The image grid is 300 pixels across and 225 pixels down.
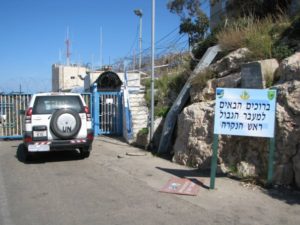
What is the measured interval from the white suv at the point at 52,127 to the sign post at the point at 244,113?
4217 mm

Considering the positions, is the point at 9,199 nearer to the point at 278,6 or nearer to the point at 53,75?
the point at 278,6

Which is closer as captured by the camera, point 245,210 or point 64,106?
point 245,210

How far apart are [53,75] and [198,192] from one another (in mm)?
66566

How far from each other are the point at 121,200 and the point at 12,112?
11.0 metres

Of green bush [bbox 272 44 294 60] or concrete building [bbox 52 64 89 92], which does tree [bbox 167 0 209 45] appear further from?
concrete building [bbox 52 64 89 92]

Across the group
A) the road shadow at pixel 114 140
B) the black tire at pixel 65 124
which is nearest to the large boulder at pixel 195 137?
the black tire at pixel 65 124

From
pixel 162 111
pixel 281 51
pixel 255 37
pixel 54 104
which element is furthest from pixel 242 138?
pixel 162 111

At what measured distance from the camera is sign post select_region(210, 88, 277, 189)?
23.9 ft

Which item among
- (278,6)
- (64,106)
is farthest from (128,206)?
(278,6)

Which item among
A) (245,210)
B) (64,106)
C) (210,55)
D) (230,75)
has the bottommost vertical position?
(245,210)

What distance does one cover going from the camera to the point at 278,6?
15.1m

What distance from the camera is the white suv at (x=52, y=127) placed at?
9875mm

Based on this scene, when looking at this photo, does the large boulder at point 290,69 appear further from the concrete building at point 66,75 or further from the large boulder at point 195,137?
the concrete building at point 66,75

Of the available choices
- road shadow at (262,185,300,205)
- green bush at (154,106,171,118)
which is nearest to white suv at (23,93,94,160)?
green bush at (154,106,171,118)
